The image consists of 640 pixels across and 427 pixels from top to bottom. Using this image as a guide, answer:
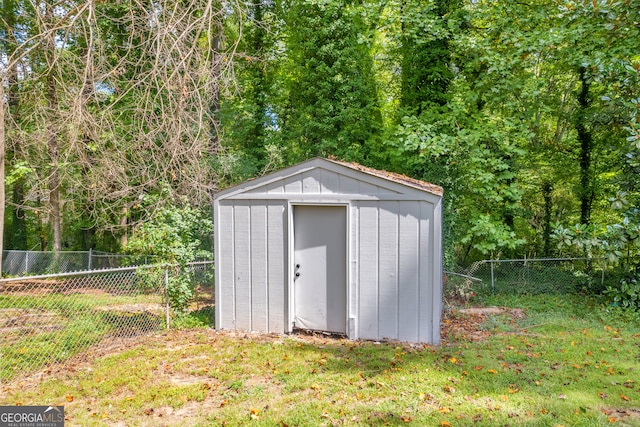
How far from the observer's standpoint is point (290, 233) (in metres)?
6.02

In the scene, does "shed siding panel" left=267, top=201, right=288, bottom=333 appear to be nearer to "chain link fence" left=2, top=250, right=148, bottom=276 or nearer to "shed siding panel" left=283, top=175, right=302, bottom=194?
"shed siding panel" left=283, top=175, right=302, bottom=194

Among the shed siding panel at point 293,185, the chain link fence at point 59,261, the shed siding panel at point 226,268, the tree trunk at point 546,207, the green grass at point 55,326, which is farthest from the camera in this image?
the tree trunk at point 546,207

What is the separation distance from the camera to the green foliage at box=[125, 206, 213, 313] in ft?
20.5

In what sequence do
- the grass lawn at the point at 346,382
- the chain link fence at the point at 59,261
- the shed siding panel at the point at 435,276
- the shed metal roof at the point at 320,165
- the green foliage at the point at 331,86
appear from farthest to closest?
the chain link fence at the point at 59,261 < the green foliage at the point at 331,86 < the shed metal roof at the point at 320,165 < the shed siding panel at the point at 435,276 < the grass lawn at the point at 346,382

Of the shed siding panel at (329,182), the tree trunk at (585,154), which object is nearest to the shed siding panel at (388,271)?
the shed siding panel at (329,182)

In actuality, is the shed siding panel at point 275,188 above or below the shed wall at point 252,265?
above

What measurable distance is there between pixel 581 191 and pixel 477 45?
18.9 ft

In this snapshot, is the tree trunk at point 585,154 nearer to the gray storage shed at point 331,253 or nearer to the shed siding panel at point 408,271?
the gray storage shed at point 331,253

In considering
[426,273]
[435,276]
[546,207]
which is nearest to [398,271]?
[426,273]

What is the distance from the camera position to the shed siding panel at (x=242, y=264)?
6.25 m

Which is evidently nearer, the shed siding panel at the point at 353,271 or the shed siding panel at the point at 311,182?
the shed siding panel at the point at 353,271

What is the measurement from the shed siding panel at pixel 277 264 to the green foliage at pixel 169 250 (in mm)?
1451

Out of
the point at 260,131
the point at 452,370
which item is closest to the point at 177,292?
the point at 452,370

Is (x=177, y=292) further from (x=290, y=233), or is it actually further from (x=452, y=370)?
(x=452, y=370)
